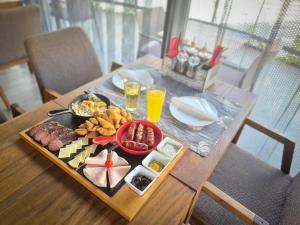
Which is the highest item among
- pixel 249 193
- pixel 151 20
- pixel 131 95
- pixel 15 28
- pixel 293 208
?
pixel 151 20

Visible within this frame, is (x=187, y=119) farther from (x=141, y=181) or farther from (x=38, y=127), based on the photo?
(x=38, y=127)

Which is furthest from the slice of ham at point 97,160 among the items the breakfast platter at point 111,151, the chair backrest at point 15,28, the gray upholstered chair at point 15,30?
the chair backrest at point 15,28

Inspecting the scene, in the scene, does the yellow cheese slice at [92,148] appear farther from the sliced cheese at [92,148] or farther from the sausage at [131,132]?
the sausage at [131,132]

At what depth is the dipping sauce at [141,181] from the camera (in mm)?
668

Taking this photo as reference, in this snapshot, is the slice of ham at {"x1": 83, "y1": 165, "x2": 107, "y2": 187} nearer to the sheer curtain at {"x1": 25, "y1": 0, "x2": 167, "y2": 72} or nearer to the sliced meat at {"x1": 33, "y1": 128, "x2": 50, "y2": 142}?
the sliced meat at {"x1": 33, "y1": 128, "x2": 50, "y2": 142}

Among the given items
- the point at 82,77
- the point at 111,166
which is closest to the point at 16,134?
the point at 111,166

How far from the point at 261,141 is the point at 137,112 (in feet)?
4.09

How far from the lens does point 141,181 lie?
0.68 meters

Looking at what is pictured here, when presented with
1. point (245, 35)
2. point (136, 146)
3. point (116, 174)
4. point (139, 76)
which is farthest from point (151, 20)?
point (116, 174)

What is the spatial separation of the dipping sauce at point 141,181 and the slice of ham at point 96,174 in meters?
0.09

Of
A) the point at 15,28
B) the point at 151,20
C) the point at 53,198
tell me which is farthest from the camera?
the point at 15,28

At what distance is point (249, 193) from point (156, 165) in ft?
1.96

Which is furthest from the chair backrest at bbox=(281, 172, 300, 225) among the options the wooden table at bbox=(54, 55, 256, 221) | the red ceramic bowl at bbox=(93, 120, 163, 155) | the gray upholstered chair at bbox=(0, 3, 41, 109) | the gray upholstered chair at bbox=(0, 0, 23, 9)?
the gray upholstered chair at bbox=(0, 0, 23, 9)

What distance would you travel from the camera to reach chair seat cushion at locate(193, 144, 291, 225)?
94 cm
